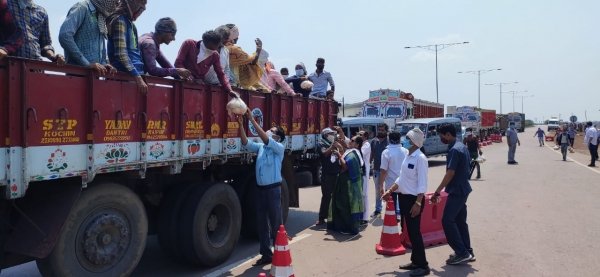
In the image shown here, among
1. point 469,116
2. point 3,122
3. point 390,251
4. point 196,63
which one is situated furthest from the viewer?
point 469,116

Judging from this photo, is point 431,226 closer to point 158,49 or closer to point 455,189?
point 455,189

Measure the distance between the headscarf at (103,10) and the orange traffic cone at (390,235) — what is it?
3.96m

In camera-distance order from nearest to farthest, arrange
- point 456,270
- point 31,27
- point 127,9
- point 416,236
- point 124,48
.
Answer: point 31,27 < point 124,48 < point 127,9 < point 416,236 < point 456,270

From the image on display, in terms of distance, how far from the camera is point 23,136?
362cm

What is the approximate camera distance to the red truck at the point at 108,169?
12.2 feet

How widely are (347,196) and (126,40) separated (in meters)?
4.12

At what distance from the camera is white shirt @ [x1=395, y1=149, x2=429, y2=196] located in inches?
215

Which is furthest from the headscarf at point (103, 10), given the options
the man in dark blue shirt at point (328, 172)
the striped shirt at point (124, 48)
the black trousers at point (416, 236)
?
the man in dark blue shirt at point (328, 172)

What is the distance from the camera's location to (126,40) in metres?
4.91

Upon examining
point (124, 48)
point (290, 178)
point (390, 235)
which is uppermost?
point (124, 48)

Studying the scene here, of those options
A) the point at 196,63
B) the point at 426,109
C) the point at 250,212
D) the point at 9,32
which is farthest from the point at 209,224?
the point at 426,109

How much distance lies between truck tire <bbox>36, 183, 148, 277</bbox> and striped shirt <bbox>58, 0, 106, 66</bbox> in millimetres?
1234

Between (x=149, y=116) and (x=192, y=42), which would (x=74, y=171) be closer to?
(x=149, y=116)

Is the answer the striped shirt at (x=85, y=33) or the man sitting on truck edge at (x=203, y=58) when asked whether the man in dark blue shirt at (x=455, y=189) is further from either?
the striped shirt at (x=85, y=33)
